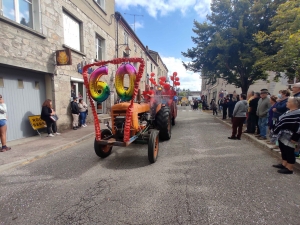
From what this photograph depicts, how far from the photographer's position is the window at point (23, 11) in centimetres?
560

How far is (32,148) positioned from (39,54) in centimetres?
358

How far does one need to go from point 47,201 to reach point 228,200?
2.69 meters

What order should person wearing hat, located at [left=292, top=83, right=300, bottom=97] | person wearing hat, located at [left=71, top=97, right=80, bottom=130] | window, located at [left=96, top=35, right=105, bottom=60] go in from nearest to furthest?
1. person wearing hat, located at [left=292, top=83, right=300, bottom=97]
2. person wearing hat, located at [left=71, top=97, right=80, bottom=130]
3. window, located at [left=96, top=35, right=105, bottom=60]

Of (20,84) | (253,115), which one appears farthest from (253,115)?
(20,84)

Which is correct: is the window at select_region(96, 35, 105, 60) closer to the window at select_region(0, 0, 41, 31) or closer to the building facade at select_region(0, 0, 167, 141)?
the building facade at select_region(0, 0, 167, 141)

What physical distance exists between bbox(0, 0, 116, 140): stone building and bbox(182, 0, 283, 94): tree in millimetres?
6990

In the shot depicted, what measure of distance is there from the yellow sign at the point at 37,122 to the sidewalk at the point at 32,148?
0.38m

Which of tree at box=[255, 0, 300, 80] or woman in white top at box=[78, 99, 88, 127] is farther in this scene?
woman in white top at box=[78, 99, 88, 127]

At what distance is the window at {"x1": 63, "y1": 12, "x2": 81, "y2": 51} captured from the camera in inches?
324

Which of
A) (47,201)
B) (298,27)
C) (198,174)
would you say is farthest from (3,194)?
(298,27)

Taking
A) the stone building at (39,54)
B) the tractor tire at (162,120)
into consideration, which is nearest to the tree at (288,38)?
the tractor tire at (162,120)

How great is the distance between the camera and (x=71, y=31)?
864cm

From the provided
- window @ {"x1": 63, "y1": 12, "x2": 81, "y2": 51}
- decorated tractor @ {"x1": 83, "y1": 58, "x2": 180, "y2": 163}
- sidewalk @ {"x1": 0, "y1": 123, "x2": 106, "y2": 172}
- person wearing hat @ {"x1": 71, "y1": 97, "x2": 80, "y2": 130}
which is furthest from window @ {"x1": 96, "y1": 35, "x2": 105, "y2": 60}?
decorated tractor @ {"x1": 83, "y1": 58, "x2": 180, "y2": 163}

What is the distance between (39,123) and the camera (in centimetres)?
678
